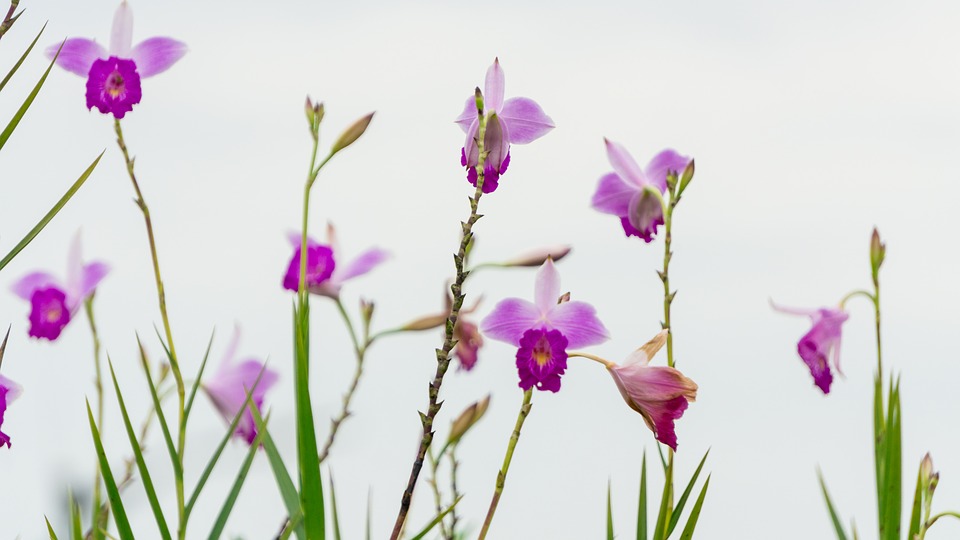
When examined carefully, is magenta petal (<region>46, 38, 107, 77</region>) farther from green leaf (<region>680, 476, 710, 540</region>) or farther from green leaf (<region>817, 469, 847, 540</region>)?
green leaf (<region>817, 469, 847, 540</region>)

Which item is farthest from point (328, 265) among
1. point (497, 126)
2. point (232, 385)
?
point (497, 126)

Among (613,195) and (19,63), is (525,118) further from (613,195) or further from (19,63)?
(19,63)

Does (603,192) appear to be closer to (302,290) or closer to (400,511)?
(302,290)

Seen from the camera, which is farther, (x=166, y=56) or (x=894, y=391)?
(x=166, y=56)

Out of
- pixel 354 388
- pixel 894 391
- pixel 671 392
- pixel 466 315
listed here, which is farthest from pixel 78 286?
pixel 894 391

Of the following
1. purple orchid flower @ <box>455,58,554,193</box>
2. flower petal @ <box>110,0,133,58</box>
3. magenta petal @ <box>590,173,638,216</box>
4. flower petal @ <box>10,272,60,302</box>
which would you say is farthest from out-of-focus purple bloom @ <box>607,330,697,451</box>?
flower petal @ <box>10,272,60,302</box>

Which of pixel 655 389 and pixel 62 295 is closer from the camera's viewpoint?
pixel 655 389
